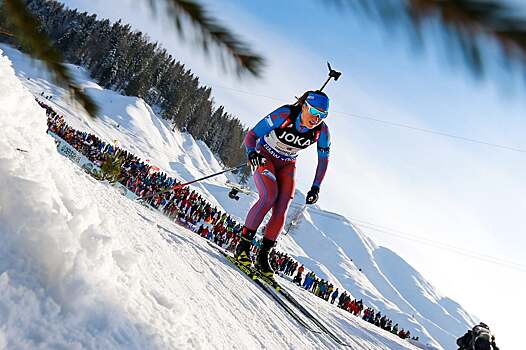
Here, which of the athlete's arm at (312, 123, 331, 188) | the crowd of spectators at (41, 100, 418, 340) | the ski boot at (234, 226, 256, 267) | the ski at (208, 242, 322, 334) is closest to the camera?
the ski at (208, 242, 322, 334)

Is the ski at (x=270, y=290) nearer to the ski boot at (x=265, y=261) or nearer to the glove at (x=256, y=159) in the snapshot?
the ski boot at (x=265, y=261)

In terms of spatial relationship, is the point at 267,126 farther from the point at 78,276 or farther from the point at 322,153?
the point at 78,276

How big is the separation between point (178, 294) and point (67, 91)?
4.87ft

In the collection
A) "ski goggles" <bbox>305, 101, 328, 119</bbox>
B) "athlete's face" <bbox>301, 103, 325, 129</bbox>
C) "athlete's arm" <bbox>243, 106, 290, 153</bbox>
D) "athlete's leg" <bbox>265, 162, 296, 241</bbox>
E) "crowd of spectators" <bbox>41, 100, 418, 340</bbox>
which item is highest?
"ski goggles" <bbox>305, 101, 328, 119</bbox>

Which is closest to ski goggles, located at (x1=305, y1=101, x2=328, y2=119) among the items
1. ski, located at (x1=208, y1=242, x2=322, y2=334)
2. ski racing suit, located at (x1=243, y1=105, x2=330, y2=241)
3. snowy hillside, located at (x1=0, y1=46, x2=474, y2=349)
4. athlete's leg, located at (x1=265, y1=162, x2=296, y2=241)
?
ski racing suit, located at (x1=243, y1=105, x2=330, y2=241)

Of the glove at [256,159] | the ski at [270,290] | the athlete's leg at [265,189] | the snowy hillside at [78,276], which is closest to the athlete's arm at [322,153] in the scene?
the athlete's leg at [265,189]

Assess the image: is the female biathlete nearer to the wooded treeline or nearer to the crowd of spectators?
the wooded treeline

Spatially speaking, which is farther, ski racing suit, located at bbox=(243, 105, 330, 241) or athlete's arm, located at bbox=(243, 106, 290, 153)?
athlete's arm, located at bbox=(243, 106, 290, 153)

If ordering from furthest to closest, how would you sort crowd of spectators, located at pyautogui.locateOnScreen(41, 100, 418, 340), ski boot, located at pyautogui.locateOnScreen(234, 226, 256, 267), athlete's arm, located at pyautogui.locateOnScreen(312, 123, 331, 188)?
crowd of spectators, located at pyautogui.locateOnScreen(41, 100, 418, 340)
athlete's arm, located at pyautogui.locateOnScreen(312, 123, 331, 188)
ski boot, located at pyautogui.locateOnScreen(234, 226, 256, 267)

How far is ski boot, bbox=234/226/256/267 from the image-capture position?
17.8 feet

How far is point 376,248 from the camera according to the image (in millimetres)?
147625

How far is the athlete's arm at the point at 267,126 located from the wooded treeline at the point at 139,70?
151mm

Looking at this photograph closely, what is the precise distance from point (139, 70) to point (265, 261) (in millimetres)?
41072

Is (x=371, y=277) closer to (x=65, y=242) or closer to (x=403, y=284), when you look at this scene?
(x=403, y=284)
